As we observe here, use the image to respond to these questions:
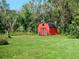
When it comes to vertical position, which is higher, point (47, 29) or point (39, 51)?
point (39, 51)

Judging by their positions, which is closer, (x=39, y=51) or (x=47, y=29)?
(x=39, y=51)

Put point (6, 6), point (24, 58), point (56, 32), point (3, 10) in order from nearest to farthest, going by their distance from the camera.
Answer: point (24, 58), point (56, 32), point (3, 10), point (6, 6)

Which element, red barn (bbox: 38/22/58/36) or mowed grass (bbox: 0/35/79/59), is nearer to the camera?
mowed grass (bbox: 0/35/79/59)

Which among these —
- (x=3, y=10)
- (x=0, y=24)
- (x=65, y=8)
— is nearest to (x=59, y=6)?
(x=65, y=8)

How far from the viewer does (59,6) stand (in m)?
72.9

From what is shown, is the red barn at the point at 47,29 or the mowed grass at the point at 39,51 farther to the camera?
the red barn at the point at 47,29

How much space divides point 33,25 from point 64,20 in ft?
37.3

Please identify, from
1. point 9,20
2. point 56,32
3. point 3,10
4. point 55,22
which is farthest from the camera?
point 3,10

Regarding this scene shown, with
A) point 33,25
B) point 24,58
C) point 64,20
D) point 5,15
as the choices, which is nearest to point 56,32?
point 64,20

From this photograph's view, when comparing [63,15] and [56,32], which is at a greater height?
[63,15]

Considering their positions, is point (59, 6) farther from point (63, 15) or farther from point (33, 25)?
point (33, 25)

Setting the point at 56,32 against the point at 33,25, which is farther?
the point at 33,25

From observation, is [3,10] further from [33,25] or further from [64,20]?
[64,20]

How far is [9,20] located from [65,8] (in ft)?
69.1
